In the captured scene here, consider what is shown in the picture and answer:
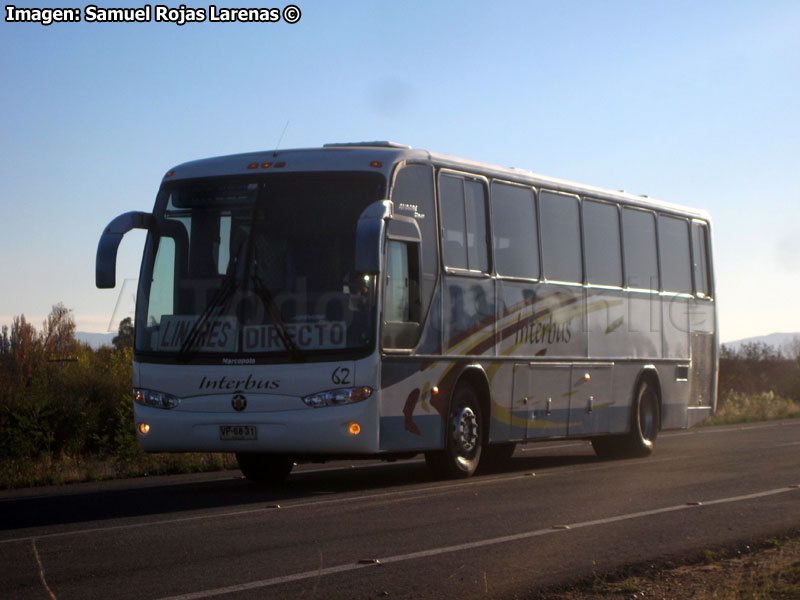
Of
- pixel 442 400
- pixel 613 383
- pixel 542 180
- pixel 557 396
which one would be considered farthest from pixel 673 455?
pixel 442 400

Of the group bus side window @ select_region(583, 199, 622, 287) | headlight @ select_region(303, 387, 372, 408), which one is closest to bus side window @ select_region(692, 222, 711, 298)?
bus side window @ select_region(583, 199, 622, 287)

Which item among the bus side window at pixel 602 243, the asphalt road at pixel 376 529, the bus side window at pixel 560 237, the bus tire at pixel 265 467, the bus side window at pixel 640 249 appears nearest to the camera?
the asphalt road at pixel 376 529

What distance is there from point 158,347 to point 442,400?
316 centimetres

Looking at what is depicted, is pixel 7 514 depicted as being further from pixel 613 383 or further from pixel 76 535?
pixel 613 383

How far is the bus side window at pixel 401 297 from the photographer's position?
13.8 m

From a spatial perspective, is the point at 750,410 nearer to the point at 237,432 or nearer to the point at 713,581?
the point at 237,432

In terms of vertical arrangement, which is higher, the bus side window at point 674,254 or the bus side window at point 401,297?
the bus side window at point 674,254

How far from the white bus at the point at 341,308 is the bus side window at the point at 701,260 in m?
5.30

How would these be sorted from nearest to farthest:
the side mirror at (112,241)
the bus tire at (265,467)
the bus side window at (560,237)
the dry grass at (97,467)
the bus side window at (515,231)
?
the side mirror at (112,241) < the bus tire at (265,467) < the bus side window at (515,231) < the dry grass at (97,467) < the bus side window at (560,237)

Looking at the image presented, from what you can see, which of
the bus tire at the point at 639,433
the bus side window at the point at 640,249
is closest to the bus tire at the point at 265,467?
the bus tire at the point at 639,433

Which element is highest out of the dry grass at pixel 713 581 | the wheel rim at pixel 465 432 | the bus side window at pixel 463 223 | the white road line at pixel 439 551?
the bus side window at pixel 463 223

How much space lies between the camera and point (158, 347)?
14.0 metres

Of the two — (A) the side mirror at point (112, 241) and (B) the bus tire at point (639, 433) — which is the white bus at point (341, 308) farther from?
(B) the bus tire at point (639, 433)

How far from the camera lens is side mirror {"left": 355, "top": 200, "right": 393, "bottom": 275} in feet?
41.3
